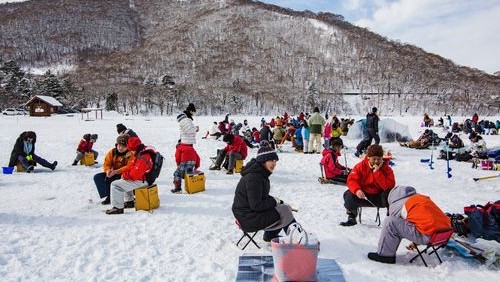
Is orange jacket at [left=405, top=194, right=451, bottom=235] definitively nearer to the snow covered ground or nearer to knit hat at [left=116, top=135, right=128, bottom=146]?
the snow covered ground

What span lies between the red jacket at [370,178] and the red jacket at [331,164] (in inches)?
121

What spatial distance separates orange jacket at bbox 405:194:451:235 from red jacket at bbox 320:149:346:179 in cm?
438

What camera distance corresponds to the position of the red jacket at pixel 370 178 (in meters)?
5.21

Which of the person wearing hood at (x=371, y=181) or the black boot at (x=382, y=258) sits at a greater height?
the person wearing hood at (x=371, y=181)

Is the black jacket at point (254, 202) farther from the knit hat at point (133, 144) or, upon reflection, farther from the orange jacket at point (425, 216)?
the knit hat at point (133, 144)

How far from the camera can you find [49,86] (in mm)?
62375

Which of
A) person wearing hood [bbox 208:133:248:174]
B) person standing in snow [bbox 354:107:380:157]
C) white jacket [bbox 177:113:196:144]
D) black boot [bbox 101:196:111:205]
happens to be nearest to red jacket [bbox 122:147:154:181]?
black boot [bbox 101:196:111:205]

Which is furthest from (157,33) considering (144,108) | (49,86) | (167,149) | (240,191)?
(240,191)

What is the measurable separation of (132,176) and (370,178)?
3.86 metres

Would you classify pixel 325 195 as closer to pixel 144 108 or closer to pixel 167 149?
pixel 167 149

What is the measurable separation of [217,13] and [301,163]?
7501 inches

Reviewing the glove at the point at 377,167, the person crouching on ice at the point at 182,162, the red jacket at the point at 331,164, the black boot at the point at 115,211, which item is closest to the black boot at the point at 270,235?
the glove at the point at 377,167

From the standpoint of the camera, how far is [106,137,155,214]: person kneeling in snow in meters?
6.05

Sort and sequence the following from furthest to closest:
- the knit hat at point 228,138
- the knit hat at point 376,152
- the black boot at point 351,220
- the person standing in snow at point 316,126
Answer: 1. the person standing in snow at point 316,126
2. the knit hat at point 228,138
3. the black boot at point 351,220
4. the knit hat at point 376,152
